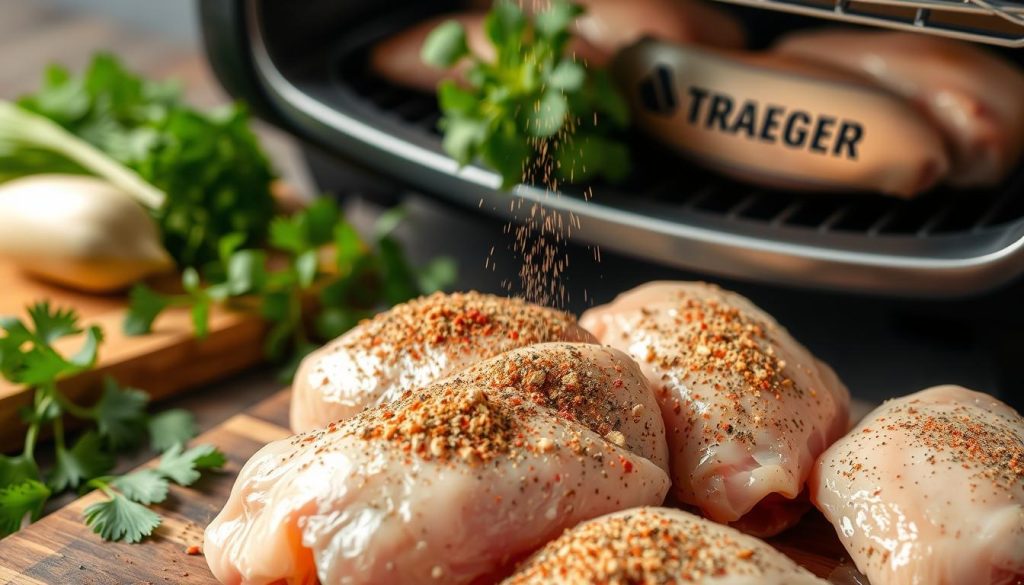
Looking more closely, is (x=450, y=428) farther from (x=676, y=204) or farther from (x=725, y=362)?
(x=676, y=204)

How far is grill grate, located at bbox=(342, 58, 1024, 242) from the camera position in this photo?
2.10m

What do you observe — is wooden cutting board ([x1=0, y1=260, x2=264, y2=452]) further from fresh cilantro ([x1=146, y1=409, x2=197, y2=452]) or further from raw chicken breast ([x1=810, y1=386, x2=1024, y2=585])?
raw chicken breast ([x1=810, y1=386, x2=1024, y2=585])

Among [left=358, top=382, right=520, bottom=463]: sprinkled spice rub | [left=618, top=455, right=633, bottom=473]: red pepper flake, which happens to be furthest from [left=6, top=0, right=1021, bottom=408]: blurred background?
[left=358, top=382, right=520, bottom=463]: sprinkled spice rub

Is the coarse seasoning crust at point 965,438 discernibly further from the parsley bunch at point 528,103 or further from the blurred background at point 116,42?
the blurred background at point 116,42

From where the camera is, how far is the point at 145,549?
1.66 meters

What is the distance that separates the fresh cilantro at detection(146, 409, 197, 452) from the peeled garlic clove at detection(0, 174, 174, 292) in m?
0.47

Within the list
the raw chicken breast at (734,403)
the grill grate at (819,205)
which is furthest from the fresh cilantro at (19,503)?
the grill grate at (819,205)

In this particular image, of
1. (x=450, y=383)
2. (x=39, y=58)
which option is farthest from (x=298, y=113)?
(x=39, y=58)

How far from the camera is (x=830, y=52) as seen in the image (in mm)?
2363

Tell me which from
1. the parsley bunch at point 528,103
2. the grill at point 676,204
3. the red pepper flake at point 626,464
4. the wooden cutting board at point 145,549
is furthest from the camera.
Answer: the parsley bunch at point 528,103

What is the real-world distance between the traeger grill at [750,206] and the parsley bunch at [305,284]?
6.6 inches

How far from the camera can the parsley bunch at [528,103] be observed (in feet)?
7.16

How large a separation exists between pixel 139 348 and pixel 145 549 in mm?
665

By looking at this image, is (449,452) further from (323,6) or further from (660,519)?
(323,6)
